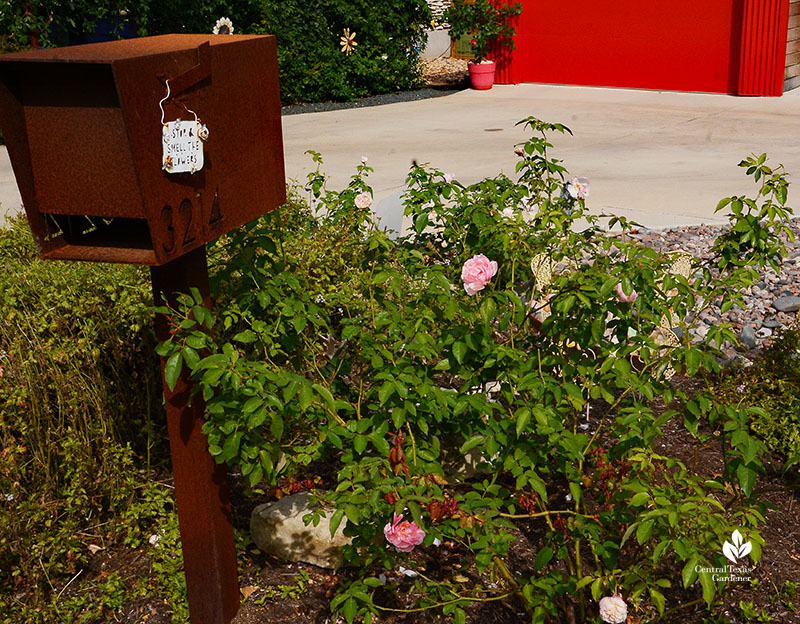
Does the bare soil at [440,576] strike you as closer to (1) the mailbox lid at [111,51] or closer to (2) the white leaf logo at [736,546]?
(2) the white leaf logo at [736,546]

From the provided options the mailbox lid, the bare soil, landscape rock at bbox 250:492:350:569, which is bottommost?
the bare soil

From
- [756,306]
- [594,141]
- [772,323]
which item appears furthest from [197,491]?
[594,141]

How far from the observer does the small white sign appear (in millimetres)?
1889

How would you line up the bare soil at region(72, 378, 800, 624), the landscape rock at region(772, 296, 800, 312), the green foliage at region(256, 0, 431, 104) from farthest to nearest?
the green foliage at region(256, 0, 431, 104) < the landscape rock at region(772, 296, 800, 312) < the bare soil at region(72, 378, 800, 624)

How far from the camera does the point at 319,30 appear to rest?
40.9ft

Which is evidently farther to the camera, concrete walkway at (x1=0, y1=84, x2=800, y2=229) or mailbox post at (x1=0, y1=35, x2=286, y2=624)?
concrete walkway at (x1=0, y1=84, x2=800, y2=229)

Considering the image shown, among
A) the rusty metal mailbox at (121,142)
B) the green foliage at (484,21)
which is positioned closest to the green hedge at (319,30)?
the green foliage at (484,21)

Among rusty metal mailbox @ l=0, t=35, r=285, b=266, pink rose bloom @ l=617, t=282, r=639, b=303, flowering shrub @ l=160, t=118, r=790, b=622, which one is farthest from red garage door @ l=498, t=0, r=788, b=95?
rusty metal mailbox @ l=0, t=35, r=285, b=266

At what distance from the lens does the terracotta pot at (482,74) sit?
13.5 meters

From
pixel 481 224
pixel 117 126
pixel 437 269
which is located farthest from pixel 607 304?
pixel 117 126

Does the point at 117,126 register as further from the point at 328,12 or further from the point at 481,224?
the point at 328,12

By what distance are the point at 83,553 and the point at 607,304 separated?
70.7 inches

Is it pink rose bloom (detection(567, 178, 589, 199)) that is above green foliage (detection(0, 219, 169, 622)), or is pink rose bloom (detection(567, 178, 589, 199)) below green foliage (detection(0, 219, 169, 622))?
above

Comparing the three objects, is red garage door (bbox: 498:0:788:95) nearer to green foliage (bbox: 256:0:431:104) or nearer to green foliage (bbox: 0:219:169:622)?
green foliage (bbox: 256:0:431:104)
